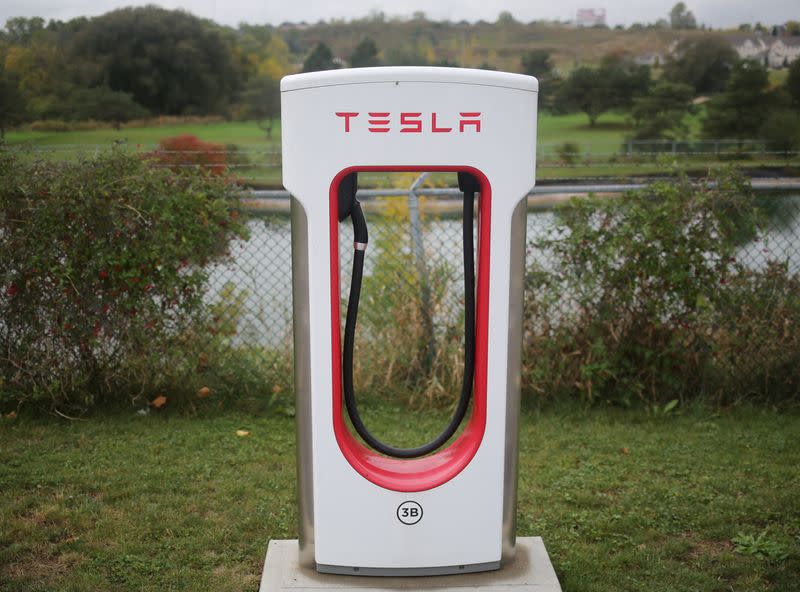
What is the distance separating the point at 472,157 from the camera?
2.03 m

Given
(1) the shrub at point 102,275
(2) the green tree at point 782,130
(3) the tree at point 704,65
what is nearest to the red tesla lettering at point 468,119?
(1) the shrub at point 102,275

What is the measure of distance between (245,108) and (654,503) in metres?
5.52

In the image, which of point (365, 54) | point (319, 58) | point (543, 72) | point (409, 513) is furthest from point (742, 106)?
point (409, 513)

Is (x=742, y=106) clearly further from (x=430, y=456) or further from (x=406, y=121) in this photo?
(x=406, y=121)

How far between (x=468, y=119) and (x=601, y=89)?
585cm

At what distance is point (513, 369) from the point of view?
7.23ft

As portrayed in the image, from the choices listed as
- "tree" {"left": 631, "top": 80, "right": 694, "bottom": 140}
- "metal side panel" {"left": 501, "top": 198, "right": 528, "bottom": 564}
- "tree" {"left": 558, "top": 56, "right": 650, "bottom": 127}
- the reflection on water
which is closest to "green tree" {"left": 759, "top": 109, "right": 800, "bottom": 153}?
"tree" {"left": 631, "top": 80, "right": 694, "bottom": 140}

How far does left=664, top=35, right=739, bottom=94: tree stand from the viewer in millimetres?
7402

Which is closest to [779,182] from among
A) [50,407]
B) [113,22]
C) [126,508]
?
[126,508]

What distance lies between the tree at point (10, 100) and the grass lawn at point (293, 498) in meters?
3.21

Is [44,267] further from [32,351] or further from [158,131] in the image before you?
[158,131]

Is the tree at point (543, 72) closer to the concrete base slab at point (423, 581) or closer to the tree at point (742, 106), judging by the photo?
the tree at point (742, 106)

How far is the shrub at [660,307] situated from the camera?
12.9ft

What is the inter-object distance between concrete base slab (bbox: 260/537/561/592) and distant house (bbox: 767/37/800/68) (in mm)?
6304
